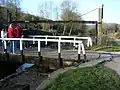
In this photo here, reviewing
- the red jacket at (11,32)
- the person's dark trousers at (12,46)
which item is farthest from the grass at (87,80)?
the red jacket at (11,32)

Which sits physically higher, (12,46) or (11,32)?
(11,32)

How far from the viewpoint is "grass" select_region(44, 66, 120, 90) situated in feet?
28.0

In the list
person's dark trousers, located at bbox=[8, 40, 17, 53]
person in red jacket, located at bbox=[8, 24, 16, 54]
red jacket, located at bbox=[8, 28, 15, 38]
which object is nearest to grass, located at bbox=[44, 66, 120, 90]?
person's dark trousers, located at bbox=[8, 40, 17, 53]

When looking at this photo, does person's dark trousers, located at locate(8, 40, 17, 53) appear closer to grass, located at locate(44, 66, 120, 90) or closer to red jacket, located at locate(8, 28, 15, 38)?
red jacket, located at locate(8, 28, 15, 38)

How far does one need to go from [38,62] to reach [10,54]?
76.4 inches

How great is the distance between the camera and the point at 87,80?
31.0 ft

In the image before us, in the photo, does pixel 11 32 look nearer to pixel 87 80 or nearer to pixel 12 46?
pixel 12 46

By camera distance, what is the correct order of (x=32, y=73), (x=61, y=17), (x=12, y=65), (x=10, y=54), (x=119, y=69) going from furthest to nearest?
(x=61, y=17)
(x=12, y=65)
(x=10, y=54)
(x=32, y=73)
(x=119, y=69)

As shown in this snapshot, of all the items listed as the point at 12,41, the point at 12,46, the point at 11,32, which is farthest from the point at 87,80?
the point at 11,32

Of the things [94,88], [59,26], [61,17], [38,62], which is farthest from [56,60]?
[61,17]

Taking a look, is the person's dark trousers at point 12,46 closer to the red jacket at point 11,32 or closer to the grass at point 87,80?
the red jacket at point 11,32

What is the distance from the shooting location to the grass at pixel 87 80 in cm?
853

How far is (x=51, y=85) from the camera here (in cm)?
841

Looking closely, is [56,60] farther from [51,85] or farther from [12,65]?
[51,85]
